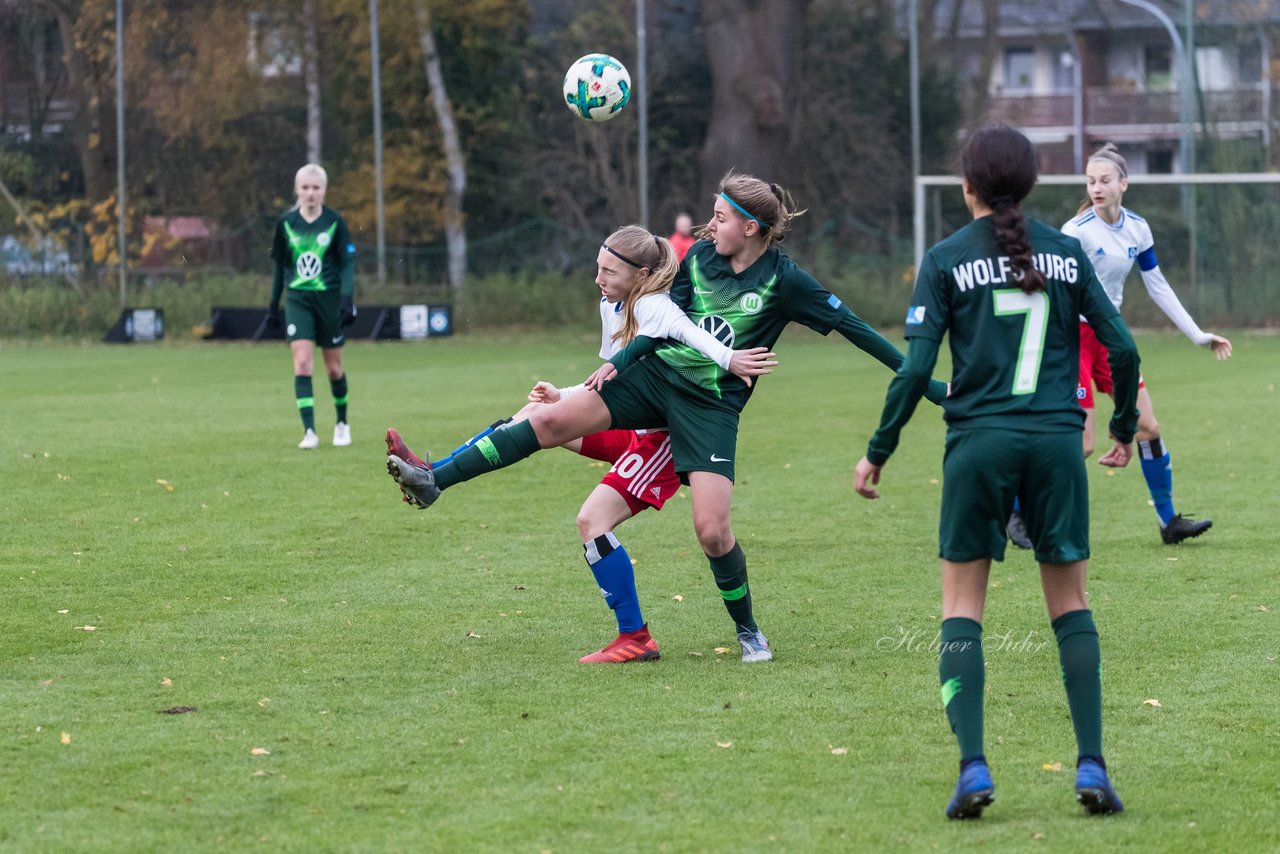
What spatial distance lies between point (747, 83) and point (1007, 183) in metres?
27.4

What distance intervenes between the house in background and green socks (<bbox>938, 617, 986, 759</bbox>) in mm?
29718

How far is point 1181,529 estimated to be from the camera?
8.87 m

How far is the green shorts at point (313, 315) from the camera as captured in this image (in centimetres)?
1324

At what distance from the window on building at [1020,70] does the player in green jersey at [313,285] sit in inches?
1746

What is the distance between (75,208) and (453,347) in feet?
29.3

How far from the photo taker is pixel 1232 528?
9.38 meters

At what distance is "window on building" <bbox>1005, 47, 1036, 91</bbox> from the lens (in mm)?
55750

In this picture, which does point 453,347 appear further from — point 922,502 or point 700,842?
point 700,842

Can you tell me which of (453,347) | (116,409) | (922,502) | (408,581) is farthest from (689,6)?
(408,581)

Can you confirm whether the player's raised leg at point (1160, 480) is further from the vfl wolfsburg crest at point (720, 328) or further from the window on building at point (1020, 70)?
the window on building at point (1020, 70)

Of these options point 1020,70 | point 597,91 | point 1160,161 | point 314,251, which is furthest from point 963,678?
point 1020,70

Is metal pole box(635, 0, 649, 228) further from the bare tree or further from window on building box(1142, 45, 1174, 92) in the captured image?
window on building box(1142, 45, 1174, 92)

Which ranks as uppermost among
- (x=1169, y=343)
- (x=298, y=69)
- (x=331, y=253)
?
(x=298, y=69)

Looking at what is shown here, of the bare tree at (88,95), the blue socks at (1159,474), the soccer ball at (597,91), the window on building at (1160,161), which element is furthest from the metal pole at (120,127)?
the blue socks at (1159,474)
